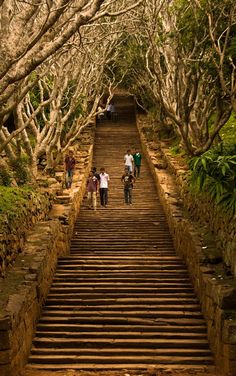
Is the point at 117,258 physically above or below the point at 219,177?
below

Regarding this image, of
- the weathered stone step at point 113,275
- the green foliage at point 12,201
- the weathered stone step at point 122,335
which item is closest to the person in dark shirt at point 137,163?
the green foliage at point 12,201

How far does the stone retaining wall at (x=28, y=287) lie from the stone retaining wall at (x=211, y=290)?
3.07 meters

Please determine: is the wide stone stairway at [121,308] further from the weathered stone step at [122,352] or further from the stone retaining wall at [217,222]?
the stone retaining wall at [217,222]

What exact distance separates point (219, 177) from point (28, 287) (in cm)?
413

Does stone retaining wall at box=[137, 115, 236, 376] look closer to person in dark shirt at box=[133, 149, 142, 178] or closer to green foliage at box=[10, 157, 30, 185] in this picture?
green foliage at box=[10, 157, 30, 185]

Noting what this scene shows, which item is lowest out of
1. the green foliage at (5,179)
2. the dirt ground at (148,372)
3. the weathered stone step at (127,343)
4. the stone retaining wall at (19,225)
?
the dirt ground at (148,372)

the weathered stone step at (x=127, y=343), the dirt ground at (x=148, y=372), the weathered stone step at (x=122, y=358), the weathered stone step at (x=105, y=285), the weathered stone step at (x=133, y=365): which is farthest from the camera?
the weathered stone step at (x=105, y=285)

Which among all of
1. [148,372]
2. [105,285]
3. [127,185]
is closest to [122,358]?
[148,372]

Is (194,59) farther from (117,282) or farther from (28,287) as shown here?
(28,287)

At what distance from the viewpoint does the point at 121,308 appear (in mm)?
10547

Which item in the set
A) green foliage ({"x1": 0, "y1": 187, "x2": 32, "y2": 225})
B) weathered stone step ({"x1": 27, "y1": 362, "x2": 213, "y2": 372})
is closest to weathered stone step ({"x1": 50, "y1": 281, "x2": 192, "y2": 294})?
green foliage ({"x1": 0, "y1": 187, "x2": 32, "y2": 225})

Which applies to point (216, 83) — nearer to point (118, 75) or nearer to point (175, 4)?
point (175, 4)

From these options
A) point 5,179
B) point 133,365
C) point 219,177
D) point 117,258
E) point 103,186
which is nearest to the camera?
point 133,365

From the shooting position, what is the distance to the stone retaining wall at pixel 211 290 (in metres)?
8.10
